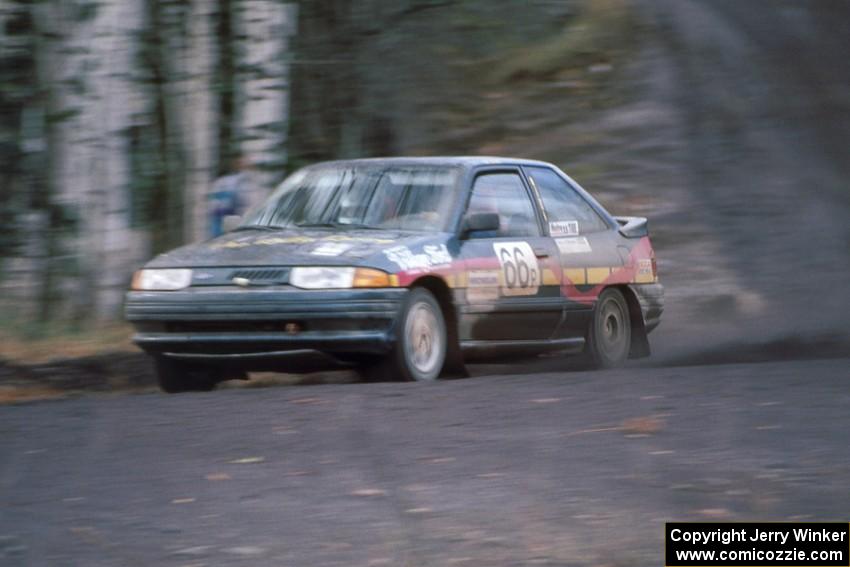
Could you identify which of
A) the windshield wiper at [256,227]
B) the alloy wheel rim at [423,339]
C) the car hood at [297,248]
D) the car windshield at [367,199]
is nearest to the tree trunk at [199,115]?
the car windshield at [367,199]

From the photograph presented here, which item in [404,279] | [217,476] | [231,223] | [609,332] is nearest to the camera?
[217,476]

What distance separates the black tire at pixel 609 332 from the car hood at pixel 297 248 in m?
1.60

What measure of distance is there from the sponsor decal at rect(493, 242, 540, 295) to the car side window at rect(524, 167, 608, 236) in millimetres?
419

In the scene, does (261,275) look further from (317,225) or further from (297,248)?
(317,225)

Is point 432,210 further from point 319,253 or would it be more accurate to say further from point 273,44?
point 273,44

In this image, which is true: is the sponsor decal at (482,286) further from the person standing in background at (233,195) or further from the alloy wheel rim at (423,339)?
the person standing in background at (233,195)

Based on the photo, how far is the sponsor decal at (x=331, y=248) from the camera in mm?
8538

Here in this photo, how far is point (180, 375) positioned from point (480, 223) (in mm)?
2059

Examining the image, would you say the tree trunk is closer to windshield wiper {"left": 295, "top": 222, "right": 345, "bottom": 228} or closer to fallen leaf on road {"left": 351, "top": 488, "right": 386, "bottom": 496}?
windshield wiper {"left": 295, "top": 222, "right": 345, "bottom": 228}

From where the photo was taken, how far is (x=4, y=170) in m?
12.1

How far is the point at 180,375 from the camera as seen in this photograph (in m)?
9.02

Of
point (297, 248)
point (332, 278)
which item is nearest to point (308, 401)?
point (332, 278)

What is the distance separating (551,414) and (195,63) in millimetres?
6635

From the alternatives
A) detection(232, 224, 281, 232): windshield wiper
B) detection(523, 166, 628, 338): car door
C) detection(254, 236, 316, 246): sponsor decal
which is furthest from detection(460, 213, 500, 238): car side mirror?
detection(232, 224, 281, 232): windshield wiper
